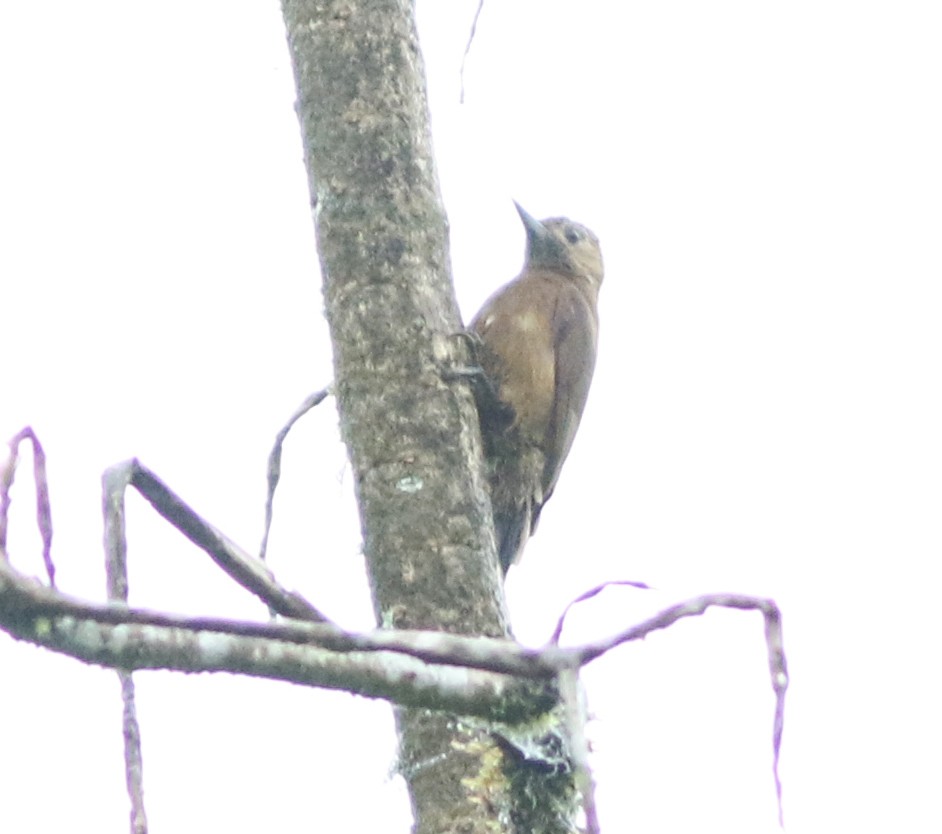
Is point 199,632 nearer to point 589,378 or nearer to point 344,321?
point 344,321

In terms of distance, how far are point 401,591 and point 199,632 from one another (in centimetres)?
125

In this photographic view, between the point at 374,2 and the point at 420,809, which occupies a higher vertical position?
the point at 374,2

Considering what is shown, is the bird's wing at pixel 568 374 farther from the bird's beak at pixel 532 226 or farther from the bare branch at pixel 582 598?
the bare branch at pixel 582 598

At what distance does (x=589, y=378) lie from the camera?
449cm

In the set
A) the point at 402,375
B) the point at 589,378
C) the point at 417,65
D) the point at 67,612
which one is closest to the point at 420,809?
the point at 402,375

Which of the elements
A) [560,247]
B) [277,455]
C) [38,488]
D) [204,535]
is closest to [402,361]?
[277,455]

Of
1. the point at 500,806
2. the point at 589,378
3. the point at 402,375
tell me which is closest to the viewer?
the point at 500,806

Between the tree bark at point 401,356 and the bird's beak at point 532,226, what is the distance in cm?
197

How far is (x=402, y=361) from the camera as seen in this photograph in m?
2.82

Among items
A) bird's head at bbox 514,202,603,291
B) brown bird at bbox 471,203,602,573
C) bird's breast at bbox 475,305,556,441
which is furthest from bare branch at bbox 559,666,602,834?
bird's head at bbox 514,202,603,291

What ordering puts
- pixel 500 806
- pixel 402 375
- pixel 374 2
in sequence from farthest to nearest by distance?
pixel 374 2
pixel 402 375
pixel 500 806

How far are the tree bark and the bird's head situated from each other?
1.97 meters

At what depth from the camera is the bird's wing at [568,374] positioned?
4.20 meters

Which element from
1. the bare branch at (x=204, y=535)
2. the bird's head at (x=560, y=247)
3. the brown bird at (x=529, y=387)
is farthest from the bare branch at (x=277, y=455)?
the bird's head at (x=560, y=247)
